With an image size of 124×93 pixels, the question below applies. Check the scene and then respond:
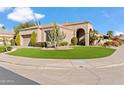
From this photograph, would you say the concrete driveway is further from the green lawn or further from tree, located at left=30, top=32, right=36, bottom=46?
tree, located at left=30, top=32, right=36, bottom=46

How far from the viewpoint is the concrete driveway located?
22.8 ft

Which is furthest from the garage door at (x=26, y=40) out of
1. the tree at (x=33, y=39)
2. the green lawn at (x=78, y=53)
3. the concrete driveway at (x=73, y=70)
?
the concrete driveway at (x=73, y=70)

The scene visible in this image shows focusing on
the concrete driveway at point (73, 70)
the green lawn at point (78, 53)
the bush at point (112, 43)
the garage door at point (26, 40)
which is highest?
the garage door at point (26, 40)

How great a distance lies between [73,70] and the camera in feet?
29.5

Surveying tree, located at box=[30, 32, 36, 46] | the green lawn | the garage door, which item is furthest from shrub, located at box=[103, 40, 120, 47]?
the garage door

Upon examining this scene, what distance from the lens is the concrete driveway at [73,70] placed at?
22.8 feet

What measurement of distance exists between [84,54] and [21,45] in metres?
4.63

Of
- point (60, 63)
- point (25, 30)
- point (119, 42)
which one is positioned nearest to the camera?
point (60, 63)

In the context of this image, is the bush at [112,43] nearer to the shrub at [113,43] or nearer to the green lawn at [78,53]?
the shrub at [113,43]

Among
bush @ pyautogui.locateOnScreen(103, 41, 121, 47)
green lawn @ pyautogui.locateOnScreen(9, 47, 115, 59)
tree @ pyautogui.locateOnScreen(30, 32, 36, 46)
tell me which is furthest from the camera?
tree @ pyautogui.locateOnScreen(30, 32, 36, 46)

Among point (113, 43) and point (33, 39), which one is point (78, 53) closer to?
point (113, 43)

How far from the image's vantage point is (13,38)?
44.6 ft
